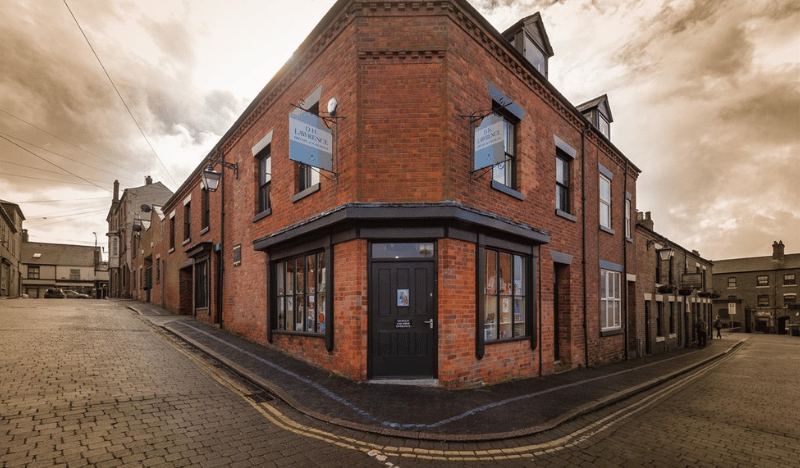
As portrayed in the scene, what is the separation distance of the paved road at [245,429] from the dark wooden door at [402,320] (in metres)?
2.02

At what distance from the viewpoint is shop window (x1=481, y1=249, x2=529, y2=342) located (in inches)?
322

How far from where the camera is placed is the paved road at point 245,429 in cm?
430

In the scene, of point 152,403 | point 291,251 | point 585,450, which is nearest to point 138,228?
point 291,251

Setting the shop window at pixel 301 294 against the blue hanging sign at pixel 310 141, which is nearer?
the blue hanging sign at pixel 310 141

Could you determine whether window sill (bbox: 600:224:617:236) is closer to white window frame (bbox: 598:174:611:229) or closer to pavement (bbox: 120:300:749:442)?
white window frame (bbox: 598:174:611:229)

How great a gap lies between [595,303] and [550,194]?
4193mm

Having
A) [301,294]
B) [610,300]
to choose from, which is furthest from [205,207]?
[610,300]

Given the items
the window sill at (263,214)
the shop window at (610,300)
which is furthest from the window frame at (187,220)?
the shop window at (610,300)

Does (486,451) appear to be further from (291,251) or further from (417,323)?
(291,251)

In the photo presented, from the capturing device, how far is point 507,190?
8.73 m

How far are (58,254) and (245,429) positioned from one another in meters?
78.8

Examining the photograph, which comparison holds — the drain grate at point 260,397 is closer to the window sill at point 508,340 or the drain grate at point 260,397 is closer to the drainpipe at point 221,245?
the window sill at point 508,340

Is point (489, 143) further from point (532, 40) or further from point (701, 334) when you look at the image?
point (701, 334)

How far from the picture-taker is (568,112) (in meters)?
11.6
